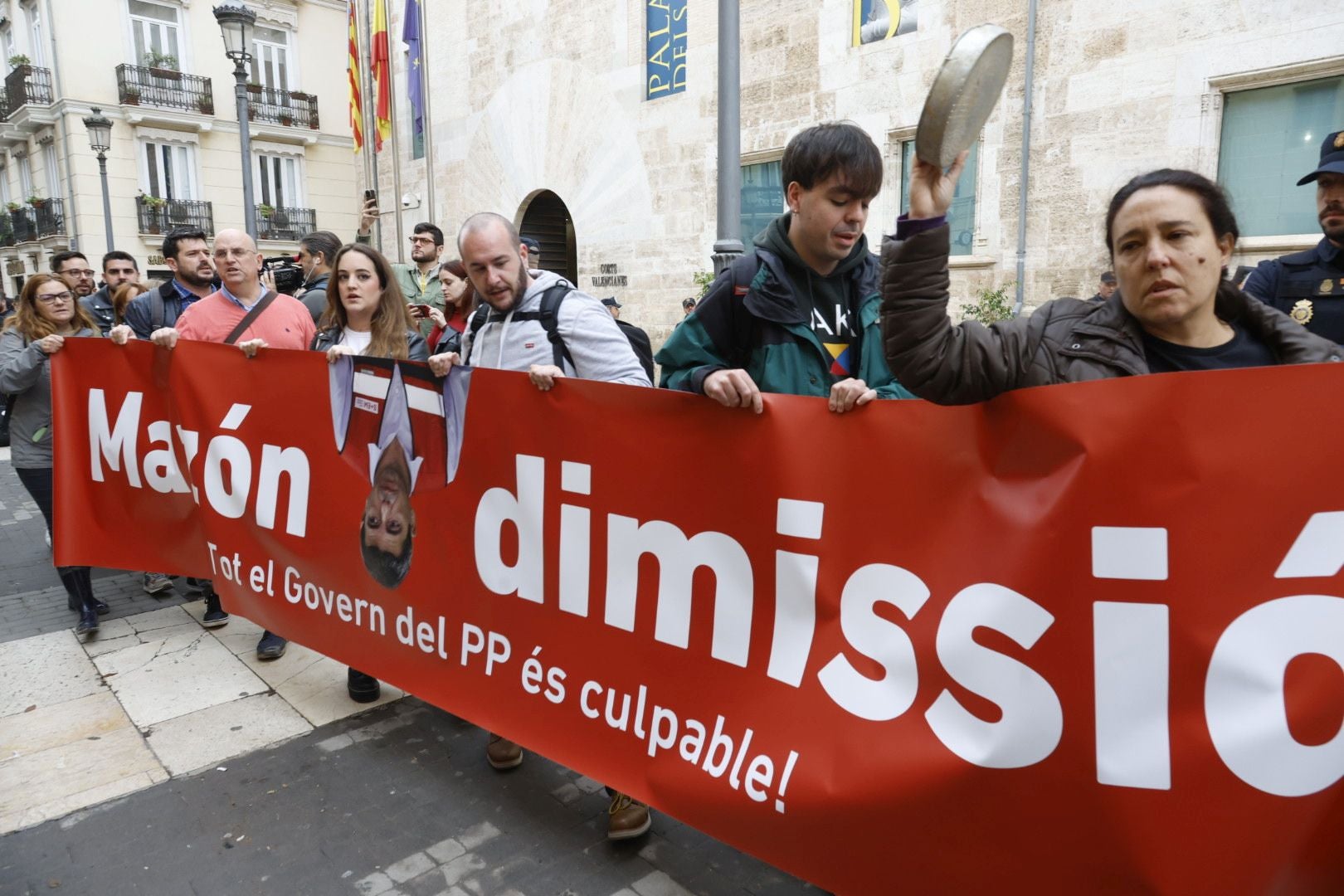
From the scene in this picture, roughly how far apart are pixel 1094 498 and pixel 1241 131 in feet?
26.9

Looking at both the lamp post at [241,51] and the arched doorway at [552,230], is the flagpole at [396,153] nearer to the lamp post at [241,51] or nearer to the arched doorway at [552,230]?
the arched doorway at [552,230]

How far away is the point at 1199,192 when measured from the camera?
1.73 m

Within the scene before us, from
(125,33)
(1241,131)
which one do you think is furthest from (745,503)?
(125,33)

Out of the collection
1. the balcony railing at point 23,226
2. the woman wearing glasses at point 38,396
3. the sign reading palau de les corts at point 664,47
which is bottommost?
the woman wearing glasses at point 38,396

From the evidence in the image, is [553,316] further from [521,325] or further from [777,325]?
[777,325]

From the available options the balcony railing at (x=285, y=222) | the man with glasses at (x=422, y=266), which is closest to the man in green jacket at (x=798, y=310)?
the man with glasses at (x=422, y=266)

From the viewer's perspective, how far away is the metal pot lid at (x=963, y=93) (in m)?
1.43

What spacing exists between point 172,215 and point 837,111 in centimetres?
2520

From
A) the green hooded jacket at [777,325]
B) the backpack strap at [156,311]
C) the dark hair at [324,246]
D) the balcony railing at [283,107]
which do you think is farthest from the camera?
the balcony railing at [283,107]

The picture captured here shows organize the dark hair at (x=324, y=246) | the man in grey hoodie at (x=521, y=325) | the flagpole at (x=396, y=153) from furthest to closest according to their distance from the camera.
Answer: the flagpole at (x=396, y=153), the dark hair at (x=324, y=246), the man in grey hoodie at (x=521, y=325)

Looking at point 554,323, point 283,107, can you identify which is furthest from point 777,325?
point 283,107

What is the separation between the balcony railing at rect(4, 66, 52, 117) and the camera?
90.3 ft

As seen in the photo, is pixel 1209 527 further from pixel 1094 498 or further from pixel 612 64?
pixel 612 64

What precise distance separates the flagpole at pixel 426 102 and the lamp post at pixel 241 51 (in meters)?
7.28
